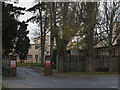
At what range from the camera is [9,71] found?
2756cm

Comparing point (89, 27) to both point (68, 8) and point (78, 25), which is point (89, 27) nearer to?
point (78, 25)

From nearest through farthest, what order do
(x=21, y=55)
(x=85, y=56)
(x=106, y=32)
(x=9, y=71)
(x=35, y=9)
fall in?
(x=9, y=71), (x=106, y=32), (x=85, y=56), (x=35, y=9), (x=21, y=55)

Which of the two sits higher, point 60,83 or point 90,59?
point 90,59

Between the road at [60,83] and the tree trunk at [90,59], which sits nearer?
the road at [60,83]

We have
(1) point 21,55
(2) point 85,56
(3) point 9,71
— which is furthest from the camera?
(1) point 21,55

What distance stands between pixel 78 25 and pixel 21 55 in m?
42.6

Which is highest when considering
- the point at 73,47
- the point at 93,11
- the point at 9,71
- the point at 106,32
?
the point at 93,11

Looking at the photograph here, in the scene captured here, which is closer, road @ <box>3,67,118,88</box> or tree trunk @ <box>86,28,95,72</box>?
road @ <box>3,67,118,88</box>

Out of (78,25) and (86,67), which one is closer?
(78,25)

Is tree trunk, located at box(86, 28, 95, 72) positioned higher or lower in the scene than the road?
higher

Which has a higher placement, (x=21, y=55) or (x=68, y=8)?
(x=68, y=8)

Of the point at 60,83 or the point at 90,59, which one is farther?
the point at 90,59

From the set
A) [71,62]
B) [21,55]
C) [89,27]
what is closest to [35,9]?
[71,62]

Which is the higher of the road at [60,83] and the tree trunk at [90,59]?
the tree trunk at [90,59]
